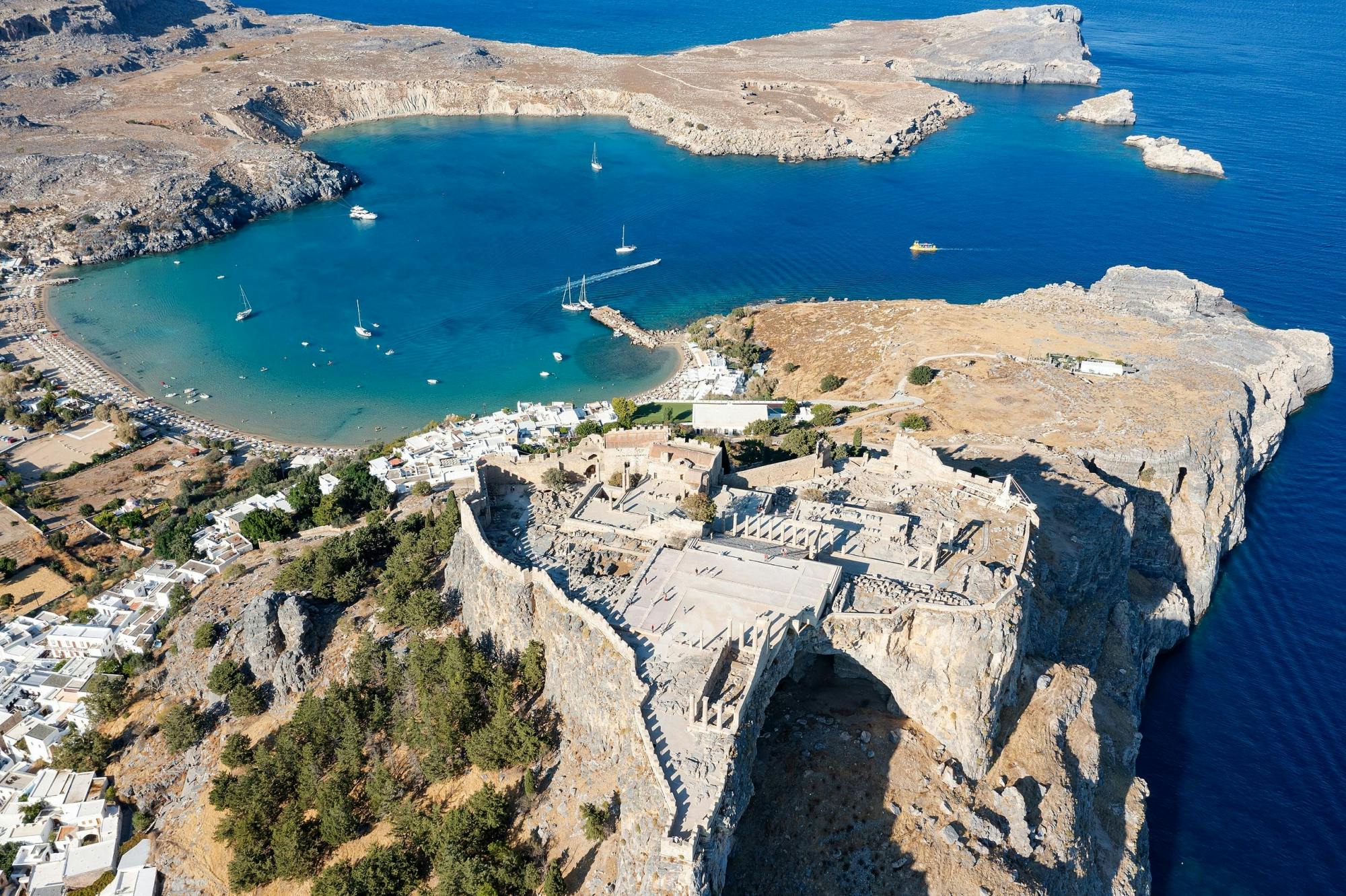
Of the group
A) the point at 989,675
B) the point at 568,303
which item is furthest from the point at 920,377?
the point at 568,303

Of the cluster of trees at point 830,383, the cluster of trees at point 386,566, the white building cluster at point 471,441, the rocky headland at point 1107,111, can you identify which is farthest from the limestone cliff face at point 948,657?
the rocky headland at point 1107,111

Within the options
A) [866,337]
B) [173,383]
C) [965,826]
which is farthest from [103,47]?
[965,826]

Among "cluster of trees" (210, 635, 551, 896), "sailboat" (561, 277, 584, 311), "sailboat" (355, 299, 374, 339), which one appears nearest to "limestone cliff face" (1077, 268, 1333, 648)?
"cluster of trees" (210, 635, 551, 896)

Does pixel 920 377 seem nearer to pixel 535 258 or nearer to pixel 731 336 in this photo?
pixel 731 336

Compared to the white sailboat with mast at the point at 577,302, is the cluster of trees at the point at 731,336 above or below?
below

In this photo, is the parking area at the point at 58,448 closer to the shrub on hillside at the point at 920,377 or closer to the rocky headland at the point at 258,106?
the rocky headland at the point at 258,106

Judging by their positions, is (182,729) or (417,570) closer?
(182,729)

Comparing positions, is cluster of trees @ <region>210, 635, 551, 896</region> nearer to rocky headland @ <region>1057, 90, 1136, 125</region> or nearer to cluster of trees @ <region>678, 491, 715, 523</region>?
cluster of trees @ <region>678, 491, 715, 523</region>
